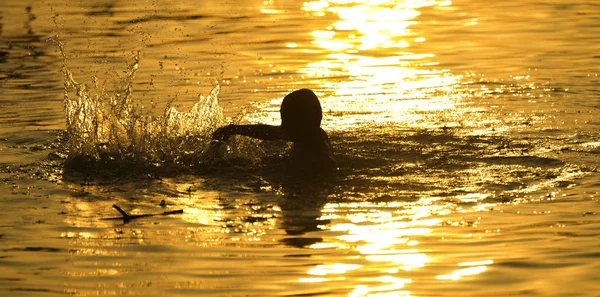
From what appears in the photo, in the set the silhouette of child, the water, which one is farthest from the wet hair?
the water

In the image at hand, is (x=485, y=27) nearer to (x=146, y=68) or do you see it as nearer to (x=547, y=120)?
(x=146, y=68)

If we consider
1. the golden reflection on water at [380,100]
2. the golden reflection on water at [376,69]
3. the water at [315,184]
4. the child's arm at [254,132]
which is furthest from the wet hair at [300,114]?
the golden reflection on water at [376,69]

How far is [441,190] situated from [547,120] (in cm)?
386

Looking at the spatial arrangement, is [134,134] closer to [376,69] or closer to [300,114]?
[300,114]

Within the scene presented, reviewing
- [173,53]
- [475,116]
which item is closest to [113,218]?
[475,116]

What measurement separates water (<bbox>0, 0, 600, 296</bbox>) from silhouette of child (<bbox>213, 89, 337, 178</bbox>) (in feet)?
1.02

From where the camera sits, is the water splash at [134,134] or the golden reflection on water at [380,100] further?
the water splash at [134,134]

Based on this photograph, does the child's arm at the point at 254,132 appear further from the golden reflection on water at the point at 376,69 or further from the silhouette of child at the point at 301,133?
the golden reflection on water at the point at 376,69

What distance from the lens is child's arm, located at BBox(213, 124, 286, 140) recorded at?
10.5 meters

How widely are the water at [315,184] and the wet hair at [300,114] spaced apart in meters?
0.54

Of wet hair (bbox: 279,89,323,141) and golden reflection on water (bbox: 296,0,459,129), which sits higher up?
wet hair (bbox: 279,89,323,141)

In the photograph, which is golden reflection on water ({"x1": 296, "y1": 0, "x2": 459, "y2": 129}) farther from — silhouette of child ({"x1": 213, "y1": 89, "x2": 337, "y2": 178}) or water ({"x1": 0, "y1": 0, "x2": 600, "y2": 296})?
silhouette of child ({"x1": 213, "y1": 89, "x2": 337, "y2": 178})

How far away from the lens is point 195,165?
37.2 feet

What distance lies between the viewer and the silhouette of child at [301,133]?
10.4m
